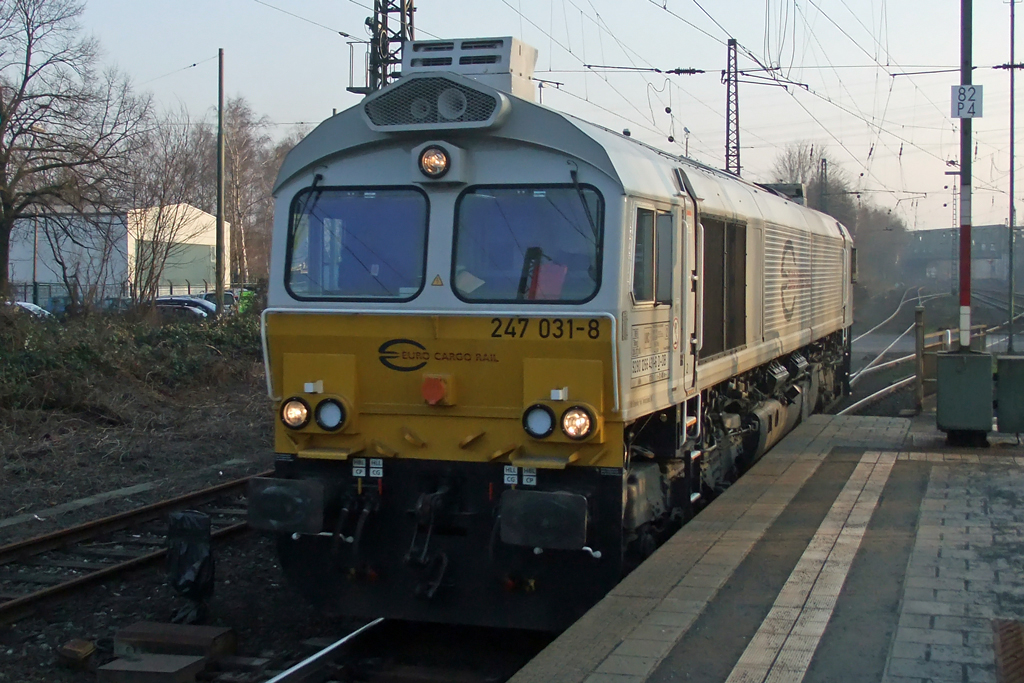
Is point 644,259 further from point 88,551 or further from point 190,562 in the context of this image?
point 88,551

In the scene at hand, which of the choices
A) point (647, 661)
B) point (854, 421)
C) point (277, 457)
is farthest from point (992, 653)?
point (854, 421)

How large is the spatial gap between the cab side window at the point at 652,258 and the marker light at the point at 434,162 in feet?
3.88

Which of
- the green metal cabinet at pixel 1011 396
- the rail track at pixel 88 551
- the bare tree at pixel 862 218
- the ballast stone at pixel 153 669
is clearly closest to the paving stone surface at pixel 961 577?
the green metal cabinet at pixel 1011 396

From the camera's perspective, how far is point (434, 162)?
6.04 m

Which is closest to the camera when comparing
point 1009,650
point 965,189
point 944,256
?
point 1009,650

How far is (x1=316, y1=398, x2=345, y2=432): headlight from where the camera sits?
20.0 feet

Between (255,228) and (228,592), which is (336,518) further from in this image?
(255,228)

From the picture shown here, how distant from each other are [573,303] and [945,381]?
6.63 metres

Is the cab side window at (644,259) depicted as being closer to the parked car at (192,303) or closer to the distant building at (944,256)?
the parked car at (192,303)

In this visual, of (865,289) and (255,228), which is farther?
(255,228)

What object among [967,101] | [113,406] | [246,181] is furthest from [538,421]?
[246,181]

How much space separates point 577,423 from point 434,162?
5.77ft

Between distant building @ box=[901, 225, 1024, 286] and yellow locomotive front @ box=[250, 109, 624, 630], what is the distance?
49.3 meters

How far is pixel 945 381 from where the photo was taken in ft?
35.6
